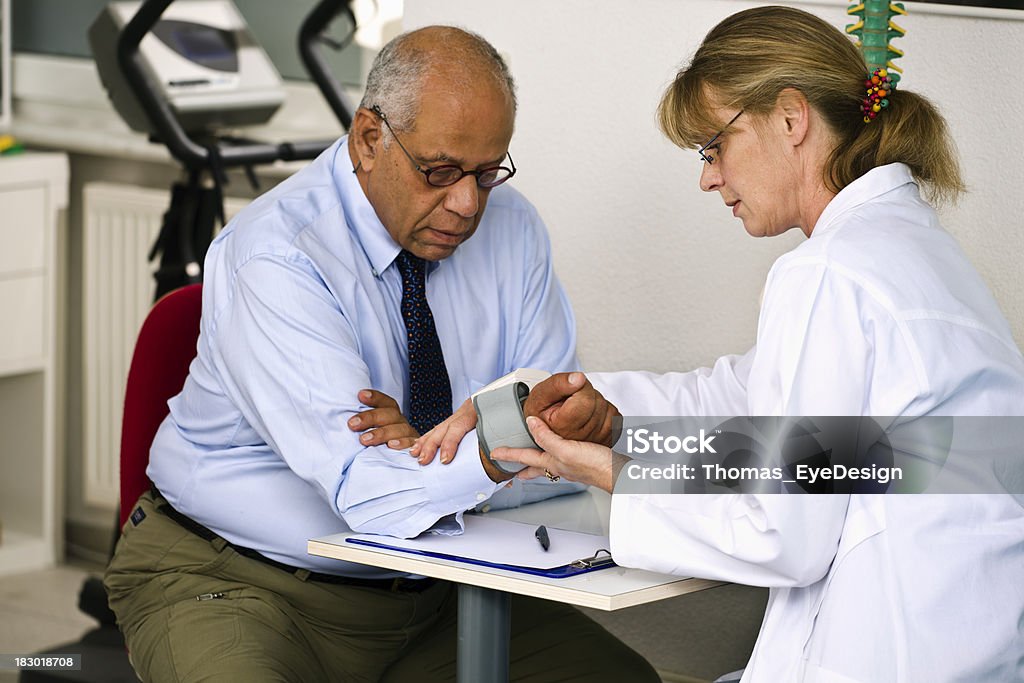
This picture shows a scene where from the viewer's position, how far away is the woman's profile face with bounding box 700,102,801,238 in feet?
5.57

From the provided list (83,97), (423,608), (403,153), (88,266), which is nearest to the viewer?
(403,153)

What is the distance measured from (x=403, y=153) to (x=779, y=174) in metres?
0.57

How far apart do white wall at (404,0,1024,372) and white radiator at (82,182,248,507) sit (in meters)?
1.39

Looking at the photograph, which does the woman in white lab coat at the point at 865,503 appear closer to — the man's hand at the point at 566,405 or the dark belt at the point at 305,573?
the man's hand at the point at 566,405

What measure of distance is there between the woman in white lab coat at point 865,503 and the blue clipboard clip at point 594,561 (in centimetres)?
5

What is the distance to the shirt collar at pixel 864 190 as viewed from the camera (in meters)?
1.64

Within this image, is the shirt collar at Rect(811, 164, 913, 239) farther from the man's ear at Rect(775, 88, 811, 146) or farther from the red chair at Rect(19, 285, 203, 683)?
the red chair at Rect(19, 285, 203, 683)

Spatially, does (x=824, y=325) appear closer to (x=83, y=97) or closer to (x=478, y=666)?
(x=478, y=666)

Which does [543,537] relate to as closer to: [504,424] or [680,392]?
[504,424]

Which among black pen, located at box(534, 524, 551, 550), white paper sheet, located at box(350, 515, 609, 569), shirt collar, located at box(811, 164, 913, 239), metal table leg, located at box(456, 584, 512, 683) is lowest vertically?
Answer: metal table leg, located at box(456, 584, 512, 683)

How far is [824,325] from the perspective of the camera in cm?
147

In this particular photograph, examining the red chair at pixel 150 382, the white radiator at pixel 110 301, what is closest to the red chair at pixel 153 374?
the red chair at pixel 150 382

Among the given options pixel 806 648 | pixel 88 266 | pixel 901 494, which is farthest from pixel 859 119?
pixel 88 266

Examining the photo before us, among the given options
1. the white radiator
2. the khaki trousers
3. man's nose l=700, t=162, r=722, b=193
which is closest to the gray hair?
man's nose l=700, t=162, r=722, b=193
